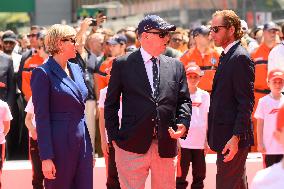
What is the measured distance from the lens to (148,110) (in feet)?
20.9

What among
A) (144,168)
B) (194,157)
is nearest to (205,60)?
(194,157)

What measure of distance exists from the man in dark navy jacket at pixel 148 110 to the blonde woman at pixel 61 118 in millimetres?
272

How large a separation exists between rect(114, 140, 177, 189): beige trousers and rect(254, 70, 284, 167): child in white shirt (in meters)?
2.21

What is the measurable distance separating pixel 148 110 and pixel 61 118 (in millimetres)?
635

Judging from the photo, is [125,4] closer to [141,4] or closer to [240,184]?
[141,4]

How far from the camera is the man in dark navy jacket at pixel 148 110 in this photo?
21.0 feet

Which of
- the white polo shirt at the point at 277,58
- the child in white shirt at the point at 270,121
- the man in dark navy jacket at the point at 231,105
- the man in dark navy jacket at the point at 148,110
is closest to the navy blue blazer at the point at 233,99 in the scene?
the man in dark navy jacket at the point at 231,105

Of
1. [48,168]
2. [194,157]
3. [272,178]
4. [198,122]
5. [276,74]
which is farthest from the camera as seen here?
[198,122]

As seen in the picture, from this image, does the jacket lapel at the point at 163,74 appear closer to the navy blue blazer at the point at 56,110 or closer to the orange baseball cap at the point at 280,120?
the navy blue blazer at the point at 56,110

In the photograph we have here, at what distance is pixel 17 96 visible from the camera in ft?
42.0

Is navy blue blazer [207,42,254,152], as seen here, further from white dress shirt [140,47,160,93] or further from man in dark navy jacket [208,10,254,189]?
white dress shirt [140,47,160,93]

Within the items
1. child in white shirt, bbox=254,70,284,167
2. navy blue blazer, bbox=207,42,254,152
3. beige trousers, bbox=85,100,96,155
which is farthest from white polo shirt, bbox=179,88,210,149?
beige trousers, bbox=85,100,96,155

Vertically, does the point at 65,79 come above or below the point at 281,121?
below

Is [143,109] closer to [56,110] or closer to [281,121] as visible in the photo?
[56,110]
